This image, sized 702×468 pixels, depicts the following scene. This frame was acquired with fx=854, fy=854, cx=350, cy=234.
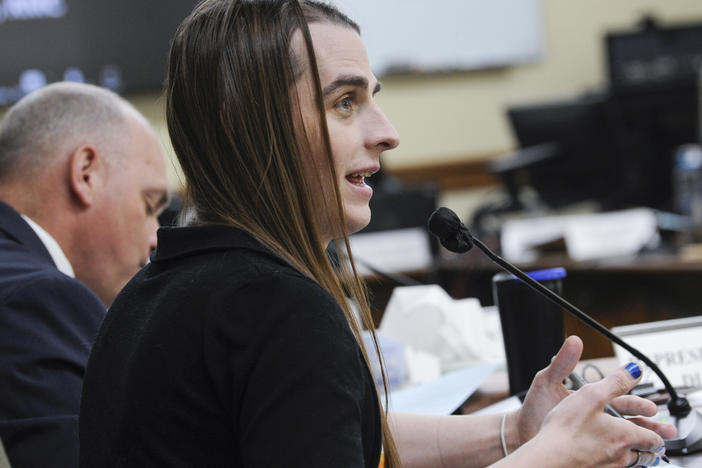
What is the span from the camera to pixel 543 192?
4.11m

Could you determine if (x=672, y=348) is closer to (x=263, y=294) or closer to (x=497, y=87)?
(x=263, y=294)

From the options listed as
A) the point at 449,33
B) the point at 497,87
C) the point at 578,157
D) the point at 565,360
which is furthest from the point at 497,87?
the point at 565,360

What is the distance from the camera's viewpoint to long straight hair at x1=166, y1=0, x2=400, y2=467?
86 cm

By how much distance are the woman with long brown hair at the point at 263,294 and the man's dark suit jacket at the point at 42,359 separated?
0.32 meters

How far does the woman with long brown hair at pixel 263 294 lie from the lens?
73 centimetres

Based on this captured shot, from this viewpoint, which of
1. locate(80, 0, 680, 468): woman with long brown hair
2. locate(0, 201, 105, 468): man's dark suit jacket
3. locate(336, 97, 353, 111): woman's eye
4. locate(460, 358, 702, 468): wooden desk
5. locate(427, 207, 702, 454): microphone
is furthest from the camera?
locate(460, 358, 702, 468): wooden desk

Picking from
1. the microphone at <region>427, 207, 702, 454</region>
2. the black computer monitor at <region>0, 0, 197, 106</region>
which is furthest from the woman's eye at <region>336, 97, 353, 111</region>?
the black computer monitor at <region>0, 0, 197, 106</region>

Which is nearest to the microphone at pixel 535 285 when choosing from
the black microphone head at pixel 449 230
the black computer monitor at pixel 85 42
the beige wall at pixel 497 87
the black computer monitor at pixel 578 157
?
the black microphone head at pixel 449 230

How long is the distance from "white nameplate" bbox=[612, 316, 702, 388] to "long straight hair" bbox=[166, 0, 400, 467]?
0.58m

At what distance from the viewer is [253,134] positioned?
861mm

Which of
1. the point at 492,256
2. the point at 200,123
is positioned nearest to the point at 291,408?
the point at 200,123

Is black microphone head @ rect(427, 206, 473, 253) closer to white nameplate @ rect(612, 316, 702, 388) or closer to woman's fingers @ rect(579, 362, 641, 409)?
woman's fingers @ rect(579, 362, 641, 409)

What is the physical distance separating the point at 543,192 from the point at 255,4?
3361 millimetres

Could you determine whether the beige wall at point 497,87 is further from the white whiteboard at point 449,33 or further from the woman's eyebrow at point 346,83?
the woman's eyebrow at point 346,83
